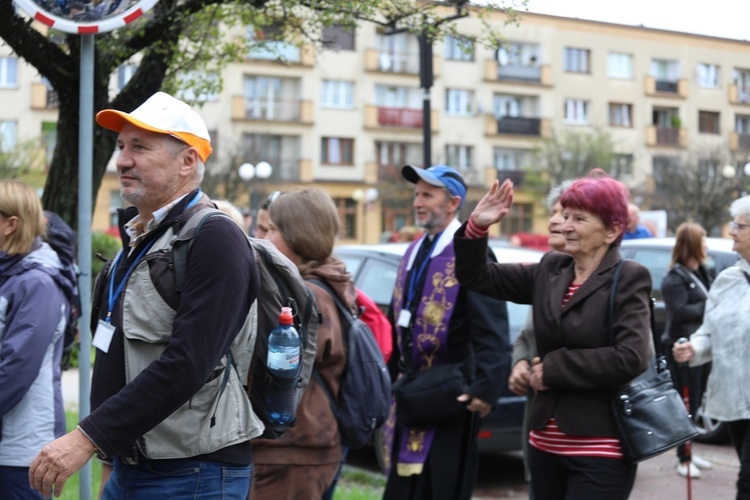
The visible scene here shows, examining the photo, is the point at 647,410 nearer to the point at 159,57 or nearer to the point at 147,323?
the point at 147,323

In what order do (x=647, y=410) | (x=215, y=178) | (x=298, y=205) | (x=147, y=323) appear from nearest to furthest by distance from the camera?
(x=147, y=323), (x=647, y=410), (x=298, y=205), (x=215, y=178)

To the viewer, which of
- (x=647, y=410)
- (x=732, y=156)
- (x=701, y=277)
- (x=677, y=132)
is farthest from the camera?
(x=677, y=132)

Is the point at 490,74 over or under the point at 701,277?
over

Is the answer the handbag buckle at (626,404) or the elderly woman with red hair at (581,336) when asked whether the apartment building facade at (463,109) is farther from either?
the handbag buckle at (626,404)

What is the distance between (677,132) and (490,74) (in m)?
11.4

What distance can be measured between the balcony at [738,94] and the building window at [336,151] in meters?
22.5

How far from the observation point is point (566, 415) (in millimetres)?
4312

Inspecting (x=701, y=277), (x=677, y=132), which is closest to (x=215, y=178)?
(x=677, y=132)

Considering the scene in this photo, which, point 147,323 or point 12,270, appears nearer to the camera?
point 147,323

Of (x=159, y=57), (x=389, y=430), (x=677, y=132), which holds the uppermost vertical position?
(x=677, y=132)

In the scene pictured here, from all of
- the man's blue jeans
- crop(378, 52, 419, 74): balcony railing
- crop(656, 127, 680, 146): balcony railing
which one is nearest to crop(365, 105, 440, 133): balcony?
crop(378, 52, 419, 74): balcony railing

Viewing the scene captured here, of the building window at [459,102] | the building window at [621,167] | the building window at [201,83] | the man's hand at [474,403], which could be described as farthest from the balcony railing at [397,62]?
the man's hand at [474,403]

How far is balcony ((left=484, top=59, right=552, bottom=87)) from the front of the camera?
A: 57875mm

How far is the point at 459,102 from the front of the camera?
57.2 m
